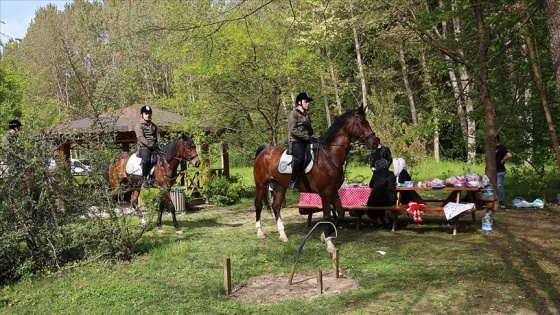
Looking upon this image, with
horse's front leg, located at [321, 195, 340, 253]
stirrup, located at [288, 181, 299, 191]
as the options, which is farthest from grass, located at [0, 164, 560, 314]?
stirrup, located at [288, 181, 299, 191]

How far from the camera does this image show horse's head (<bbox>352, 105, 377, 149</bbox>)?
945cm

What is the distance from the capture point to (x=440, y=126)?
14.1m

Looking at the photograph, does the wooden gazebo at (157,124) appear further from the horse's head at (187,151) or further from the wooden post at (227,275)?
the wooden post at (227,275)

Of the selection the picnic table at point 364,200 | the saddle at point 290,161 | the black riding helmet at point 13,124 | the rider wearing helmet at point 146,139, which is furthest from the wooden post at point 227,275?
the black riding helmet at point 13,124

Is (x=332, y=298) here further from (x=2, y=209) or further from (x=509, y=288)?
(x=2, y=209)

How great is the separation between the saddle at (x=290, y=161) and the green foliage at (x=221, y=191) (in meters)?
7.19

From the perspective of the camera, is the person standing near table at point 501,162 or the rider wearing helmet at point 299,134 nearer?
the rider wearing helmet at point 299,134

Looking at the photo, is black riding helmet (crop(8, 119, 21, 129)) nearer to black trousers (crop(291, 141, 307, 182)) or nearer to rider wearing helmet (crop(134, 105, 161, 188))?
rider wearing helmet (crop(134, 105, 161, 188))

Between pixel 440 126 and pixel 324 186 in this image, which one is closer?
pixel 324 186

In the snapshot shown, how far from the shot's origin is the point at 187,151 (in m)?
11.6

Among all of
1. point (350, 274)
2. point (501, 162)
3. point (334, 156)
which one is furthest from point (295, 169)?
point (501, 162)

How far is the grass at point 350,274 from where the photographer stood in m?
5.86

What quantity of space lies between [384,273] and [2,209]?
19.3ft

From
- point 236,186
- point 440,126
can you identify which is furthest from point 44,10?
point 440,126
